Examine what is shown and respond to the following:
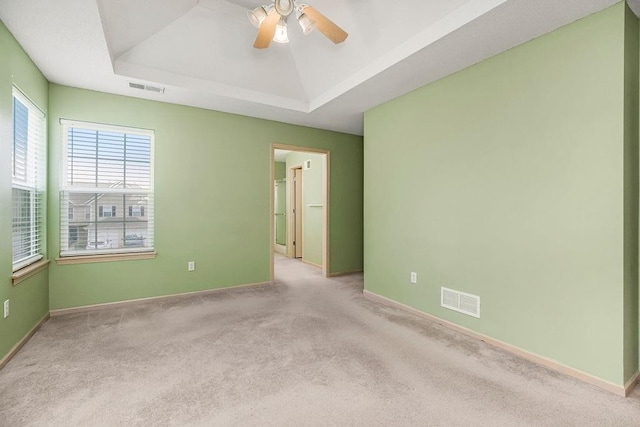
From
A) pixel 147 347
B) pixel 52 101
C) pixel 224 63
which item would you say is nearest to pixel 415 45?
pixel 224 63

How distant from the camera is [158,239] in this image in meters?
3.59

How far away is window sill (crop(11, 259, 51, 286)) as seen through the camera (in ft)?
7.49

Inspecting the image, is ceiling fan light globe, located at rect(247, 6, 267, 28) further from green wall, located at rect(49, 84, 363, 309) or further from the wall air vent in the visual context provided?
the wall air vent

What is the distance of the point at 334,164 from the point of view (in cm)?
496

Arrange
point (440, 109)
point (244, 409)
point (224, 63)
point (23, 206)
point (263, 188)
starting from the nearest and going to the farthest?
point (244, 409) → point (23, 206) → point (440, 109) → point (224, 63) → point (263, 188)

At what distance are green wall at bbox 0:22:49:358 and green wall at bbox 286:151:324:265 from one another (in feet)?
13.0

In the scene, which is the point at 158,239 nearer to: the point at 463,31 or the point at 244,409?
the point at 244,409

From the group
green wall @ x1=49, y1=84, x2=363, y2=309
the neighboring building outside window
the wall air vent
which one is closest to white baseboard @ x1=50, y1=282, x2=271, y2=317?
green wall @ x1=49, y1=84, x2=363, y2=309

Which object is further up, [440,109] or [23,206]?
[440,109]

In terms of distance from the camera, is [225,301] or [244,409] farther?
[225,301]

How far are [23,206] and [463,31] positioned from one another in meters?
3.87

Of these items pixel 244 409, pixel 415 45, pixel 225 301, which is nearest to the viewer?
pixel 244 409

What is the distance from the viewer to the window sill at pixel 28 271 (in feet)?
7.49

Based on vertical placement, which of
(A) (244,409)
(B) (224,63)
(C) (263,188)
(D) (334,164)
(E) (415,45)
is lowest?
(A) (244,409)
